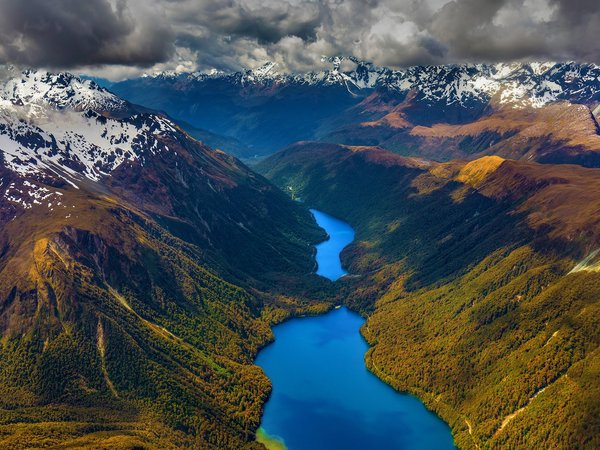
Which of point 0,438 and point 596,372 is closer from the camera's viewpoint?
point 0,438

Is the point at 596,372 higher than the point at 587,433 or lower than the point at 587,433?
higher

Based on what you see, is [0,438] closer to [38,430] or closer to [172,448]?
[38,430]

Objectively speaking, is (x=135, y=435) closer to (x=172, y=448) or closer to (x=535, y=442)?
(x=172, y=448)

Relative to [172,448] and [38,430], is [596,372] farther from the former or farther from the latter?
[38,430]

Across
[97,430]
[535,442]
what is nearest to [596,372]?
[535,442]

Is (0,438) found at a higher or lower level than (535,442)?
lower

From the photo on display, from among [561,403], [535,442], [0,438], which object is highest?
[561,403]

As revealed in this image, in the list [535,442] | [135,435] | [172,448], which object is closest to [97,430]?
[135,435]

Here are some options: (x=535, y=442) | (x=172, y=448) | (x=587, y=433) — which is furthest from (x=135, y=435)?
(x=587, y=433)
